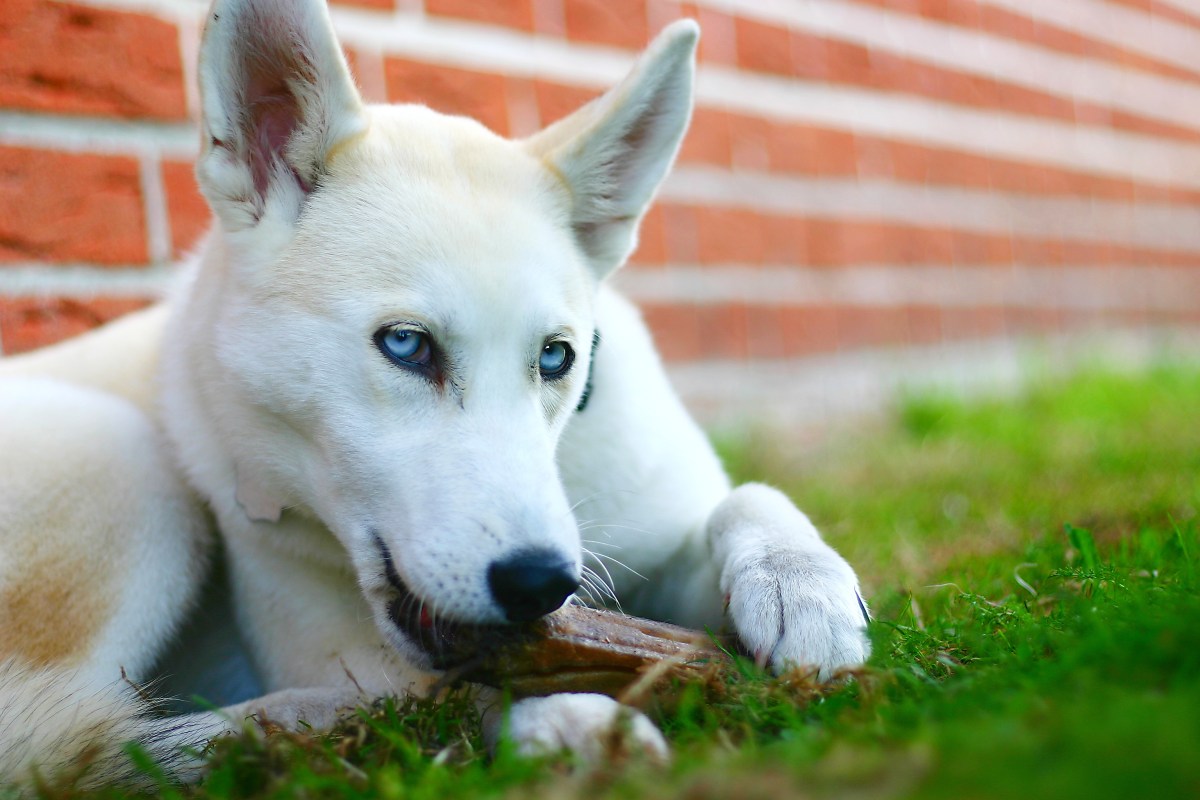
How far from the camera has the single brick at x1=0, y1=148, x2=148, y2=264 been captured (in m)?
2.60

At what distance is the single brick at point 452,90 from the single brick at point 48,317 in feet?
3.31

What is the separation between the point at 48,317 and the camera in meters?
2.70

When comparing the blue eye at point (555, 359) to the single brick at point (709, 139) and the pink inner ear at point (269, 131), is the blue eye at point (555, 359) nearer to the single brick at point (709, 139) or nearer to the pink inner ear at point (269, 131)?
the pink inner ear at point (269, 131)

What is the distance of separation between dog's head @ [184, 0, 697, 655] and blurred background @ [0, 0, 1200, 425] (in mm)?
846

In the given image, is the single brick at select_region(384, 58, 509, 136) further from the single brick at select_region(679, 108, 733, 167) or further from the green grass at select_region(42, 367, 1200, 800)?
the green grass at select_region(42, 367, 1200, 800)

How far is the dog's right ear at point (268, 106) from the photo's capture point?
1.82 meters

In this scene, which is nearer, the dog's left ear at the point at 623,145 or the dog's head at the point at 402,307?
the dog's head at the point at 402,307

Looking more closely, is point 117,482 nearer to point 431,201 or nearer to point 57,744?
point 57,744

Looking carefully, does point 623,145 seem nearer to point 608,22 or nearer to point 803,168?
point 608,22

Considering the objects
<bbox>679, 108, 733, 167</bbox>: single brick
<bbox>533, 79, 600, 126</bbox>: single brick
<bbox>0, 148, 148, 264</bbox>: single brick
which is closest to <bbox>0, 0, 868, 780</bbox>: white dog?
<bbox>0, 148, 148, 264</bbox>: single brick

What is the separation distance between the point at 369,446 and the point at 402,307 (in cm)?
22

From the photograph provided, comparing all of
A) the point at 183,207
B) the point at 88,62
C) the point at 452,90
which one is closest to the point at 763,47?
the point at 452,90

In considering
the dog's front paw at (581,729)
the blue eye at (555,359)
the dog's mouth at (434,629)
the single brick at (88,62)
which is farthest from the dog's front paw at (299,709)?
the single brick at (88,62)

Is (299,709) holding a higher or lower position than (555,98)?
lower
